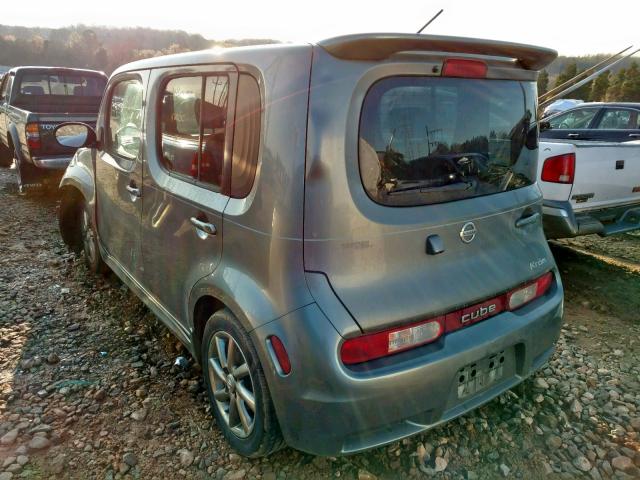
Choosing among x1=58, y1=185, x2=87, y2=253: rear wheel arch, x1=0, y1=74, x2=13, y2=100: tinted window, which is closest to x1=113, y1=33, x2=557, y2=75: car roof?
x1=58, y1=185, x2=87, y2=253: rear wheel arch

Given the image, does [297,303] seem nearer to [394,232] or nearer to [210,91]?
[394,232]

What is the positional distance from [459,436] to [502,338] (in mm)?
705

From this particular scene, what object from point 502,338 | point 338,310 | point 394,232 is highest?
point 394,232

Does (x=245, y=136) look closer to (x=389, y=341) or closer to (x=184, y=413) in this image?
(x=389, y=341)

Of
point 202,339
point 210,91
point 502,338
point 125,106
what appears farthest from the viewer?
point 125,106

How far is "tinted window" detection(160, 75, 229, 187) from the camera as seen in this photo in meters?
2.14

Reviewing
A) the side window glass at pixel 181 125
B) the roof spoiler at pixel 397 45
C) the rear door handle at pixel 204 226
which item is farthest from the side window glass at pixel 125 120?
the roof spoiler at pixel 397 45

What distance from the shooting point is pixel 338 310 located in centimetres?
171

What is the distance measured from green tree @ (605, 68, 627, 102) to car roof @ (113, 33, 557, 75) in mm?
25450

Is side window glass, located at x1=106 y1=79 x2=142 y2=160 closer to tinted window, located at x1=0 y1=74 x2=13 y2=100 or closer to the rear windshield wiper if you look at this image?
the rear windshield wiper

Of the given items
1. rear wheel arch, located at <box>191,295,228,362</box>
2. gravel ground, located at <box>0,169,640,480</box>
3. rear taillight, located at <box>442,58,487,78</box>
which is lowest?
gravel ground, located at <box>0,169,640,480</box>

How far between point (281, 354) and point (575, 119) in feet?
26.7

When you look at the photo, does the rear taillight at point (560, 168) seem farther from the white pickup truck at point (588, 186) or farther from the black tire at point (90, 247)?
the black tire at point (90, 247)

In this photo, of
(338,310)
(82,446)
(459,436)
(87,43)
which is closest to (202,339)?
(82,446)
